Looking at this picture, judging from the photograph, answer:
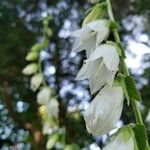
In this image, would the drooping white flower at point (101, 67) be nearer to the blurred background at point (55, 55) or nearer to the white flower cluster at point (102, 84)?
the white flower cluster at point (102, 84)

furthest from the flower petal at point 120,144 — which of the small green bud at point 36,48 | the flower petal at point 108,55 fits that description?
the small green bud at point 36,48

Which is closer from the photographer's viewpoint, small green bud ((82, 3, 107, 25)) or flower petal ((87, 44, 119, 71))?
flower petal ((87, 44, 119, 71))

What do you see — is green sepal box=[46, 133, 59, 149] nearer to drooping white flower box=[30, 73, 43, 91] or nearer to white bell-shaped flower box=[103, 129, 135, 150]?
drooping white flower box=[30, 73, 43, 91]

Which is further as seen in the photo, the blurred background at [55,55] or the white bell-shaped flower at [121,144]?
the blurred background at [55,55]

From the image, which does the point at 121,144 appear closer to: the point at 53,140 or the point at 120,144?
the point at 120,144

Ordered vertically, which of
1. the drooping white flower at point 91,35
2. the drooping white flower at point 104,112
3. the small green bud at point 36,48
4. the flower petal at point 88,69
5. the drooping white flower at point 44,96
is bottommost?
the drooping white flower at point 44,96

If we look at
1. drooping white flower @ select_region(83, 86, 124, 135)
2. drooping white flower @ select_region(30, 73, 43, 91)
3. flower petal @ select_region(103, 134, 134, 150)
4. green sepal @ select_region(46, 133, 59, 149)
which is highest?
drooping white flower @ select_region(83, 86, 124, 135)

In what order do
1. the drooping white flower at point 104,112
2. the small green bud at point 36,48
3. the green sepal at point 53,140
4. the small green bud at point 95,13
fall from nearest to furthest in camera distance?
1. the drooping white flower at point 104,112
2. the small green bud at point 95,13
3. the green sepal at point 53,140
4. the small green bud at point 36,48

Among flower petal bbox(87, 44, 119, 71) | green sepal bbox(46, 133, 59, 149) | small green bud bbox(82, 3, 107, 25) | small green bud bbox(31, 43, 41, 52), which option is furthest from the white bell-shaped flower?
small green bud bbox(31, 43, 41, 52)

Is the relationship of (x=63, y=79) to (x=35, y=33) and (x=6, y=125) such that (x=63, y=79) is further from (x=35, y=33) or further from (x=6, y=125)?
(x=6, y=125)
